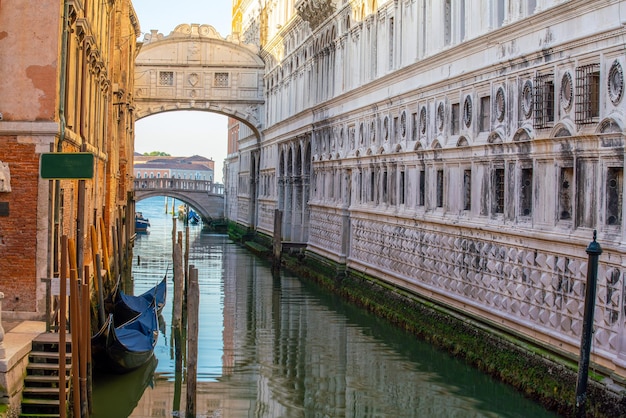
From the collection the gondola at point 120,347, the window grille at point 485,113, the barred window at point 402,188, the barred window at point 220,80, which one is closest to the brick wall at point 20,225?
the gondola at point 120,347

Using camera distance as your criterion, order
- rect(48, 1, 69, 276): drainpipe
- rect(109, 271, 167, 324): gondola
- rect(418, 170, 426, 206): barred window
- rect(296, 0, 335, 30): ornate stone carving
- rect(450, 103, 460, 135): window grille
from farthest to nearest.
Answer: rect(296, 0, 335, 30): ornate stone carving → rect(418, 170, 426, 206): barred window → rect(109, 271, 167, 324): gondola → rect(450, 103, 460, 135): window grille → rect(48, 1, 69, 276): drainpipe

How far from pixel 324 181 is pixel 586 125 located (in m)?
13.7

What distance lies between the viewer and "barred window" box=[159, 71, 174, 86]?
1235 inches

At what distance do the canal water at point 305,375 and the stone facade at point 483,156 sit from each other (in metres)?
0.82

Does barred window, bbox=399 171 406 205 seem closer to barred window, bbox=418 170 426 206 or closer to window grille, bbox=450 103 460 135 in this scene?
barred window, bbox=418 170 426 206

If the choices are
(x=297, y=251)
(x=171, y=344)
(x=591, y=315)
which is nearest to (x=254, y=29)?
(x=297, y=251)

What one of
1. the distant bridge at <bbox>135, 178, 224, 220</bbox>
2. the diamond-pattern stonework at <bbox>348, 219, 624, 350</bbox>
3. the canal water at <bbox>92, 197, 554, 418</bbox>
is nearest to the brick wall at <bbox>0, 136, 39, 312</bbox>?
the canal water at <bbox>92, 197, 554, 418</bbox>

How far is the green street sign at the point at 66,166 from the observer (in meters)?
9.22

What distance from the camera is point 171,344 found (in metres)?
13.8

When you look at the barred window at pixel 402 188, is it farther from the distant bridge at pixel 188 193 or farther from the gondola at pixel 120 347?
the distant bridge at pixel 188 193

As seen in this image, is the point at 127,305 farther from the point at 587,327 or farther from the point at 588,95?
the point at 587,327

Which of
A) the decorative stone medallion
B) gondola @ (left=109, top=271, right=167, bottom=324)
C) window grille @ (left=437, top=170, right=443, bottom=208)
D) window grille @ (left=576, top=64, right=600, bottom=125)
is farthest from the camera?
window grille @ (left=437, top=170, right=443, bottom=208)

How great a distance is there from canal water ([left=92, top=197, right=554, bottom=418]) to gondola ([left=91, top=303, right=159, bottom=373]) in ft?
0.61

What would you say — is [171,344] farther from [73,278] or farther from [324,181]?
[324,181]
